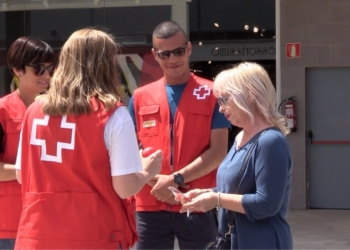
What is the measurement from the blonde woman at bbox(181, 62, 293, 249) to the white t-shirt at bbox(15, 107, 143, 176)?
50cm

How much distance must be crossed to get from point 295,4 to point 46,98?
7646 mm

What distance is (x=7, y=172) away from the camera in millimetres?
3445

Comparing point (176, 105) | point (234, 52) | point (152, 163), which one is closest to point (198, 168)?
point (176, 105)

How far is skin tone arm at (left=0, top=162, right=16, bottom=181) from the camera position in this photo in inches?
135

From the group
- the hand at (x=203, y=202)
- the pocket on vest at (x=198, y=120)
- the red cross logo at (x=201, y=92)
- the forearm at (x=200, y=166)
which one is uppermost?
the red cross logo at (x=201, y=92)

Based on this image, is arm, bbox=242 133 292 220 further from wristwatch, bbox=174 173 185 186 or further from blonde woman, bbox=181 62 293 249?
wristwatch, bbox=174 173 185 186

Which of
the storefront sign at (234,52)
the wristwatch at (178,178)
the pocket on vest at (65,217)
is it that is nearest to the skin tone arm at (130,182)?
the pocket on vest at (65,217)

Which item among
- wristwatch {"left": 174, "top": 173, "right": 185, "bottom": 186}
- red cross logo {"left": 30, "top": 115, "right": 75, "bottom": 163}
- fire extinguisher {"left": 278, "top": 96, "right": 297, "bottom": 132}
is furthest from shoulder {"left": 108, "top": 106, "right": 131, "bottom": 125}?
fire extinguisher {"left": 278, "top": 96, "right": 297, "bottom": 132}

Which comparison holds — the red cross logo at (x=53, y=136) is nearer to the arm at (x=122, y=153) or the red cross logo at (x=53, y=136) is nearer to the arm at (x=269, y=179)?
the arm at (x=122, y=153)

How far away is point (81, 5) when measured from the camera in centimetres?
982

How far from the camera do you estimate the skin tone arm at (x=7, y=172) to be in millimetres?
3439

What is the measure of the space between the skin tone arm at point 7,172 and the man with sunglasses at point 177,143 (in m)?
0.95

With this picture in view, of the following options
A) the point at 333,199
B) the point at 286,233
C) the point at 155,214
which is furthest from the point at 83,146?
the point at 333,199

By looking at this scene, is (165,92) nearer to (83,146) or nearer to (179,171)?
(179,171)
